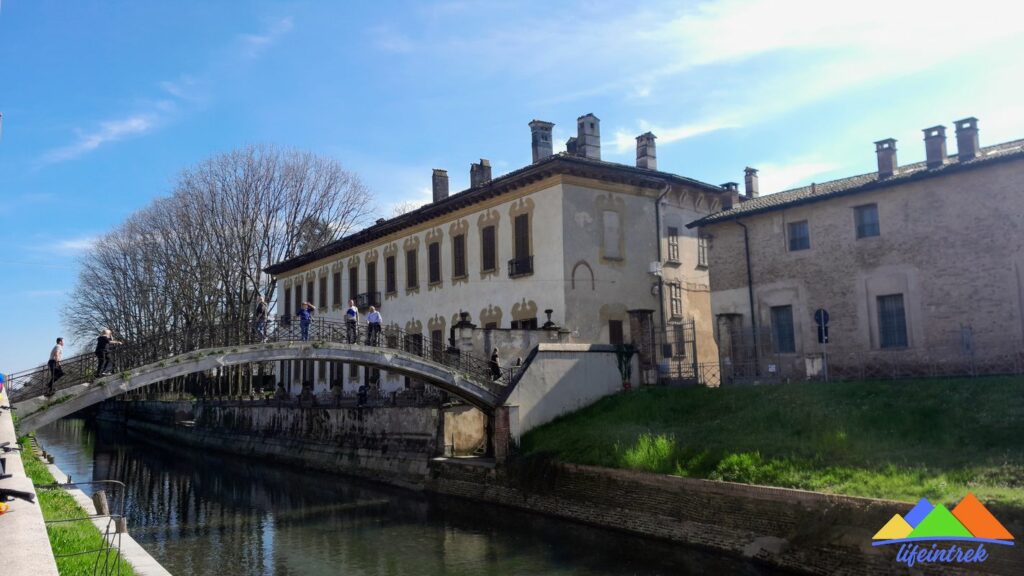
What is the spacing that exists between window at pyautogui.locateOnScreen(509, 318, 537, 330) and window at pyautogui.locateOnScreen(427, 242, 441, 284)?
5.47 m

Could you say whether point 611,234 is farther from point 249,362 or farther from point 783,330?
point 249,362

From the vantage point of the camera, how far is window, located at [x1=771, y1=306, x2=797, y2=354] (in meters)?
22.7

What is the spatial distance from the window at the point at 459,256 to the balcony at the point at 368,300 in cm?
663

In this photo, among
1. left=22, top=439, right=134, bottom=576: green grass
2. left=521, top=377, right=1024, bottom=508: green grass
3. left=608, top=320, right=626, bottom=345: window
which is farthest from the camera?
left=608, top=320, right=626, bottom=345: window

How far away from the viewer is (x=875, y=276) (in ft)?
67.8

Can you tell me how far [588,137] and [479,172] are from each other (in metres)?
6.54

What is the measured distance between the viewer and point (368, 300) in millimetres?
34656

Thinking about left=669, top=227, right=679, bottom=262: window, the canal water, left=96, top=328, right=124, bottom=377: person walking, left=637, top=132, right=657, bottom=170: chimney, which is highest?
left=637, top=132, right=657, bottom=170: chimney

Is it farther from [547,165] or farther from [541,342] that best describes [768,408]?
[547,165]

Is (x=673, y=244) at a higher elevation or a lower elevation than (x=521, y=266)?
higher

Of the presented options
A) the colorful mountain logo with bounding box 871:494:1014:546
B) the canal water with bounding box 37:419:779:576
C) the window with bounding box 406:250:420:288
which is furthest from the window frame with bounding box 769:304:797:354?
the window with bounding box 406:250:420:288

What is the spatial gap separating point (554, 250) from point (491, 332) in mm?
3435

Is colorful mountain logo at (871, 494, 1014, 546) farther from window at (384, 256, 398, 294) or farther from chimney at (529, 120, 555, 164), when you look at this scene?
window at (384, 256, 398, 294)

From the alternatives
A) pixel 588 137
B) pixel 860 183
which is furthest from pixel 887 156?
pixel 588 137
